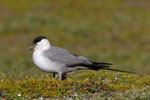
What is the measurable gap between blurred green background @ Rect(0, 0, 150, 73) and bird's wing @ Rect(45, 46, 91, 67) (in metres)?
6.42

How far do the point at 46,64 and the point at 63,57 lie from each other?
0.52 m

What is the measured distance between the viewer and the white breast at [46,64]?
9617mm

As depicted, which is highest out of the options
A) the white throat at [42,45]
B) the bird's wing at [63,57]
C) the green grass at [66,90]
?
the white throat at [42,45]

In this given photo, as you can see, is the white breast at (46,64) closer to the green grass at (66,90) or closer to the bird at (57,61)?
the bird at (57,61)

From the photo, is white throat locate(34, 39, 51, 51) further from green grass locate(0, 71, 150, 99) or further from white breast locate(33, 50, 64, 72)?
green grass locate(0, 71, 150, 99)

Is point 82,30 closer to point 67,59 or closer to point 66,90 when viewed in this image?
point 67,59

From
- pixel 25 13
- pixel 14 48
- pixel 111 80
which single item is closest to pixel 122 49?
pixel 14 48

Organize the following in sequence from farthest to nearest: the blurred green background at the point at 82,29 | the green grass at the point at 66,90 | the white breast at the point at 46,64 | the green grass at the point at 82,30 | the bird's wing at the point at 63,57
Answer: the blurred green background at the point at 82,29 → the green grass at the point at 82,30 → the bird's wing at the point at 63,57 → the white breast at the point at 46,64 → the green grass at the point at 66,90

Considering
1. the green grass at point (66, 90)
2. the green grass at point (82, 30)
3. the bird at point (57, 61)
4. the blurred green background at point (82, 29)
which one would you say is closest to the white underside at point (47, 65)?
the bird at point (57, 61)

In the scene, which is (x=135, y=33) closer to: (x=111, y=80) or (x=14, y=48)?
(x=14, y=48)

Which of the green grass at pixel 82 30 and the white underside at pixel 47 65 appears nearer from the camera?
the white underside at pixel 47 65

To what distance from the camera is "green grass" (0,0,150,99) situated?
60.8ft

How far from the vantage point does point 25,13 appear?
25.6 meters

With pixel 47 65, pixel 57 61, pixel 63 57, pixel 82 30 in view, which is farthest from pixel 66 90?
pixel 82 30
